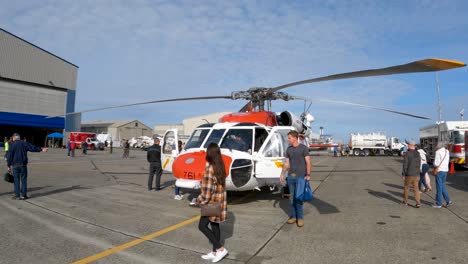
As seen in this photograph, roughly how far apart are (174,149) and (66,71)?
47.0m

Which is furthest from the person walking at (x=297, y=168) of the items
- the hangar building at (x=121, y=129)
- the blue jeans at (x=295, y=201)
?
the hangar building at (x=121, y=129)

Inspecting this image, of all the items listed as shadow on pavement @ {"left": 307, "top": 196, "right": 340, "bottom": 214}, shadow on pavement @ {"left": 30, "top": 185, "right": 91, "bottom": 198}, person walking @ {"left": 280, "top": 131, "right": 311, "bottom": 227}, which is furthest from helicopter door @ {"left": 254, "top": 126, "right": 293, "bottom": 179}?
shadow on pavement @ {"left": 30, "top": 185, "right": 91, "bottom": 198}

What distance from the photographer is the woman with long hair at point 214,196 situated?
14.8 feet

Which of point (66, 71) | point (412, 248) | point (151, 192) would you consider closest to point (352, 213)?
point (412, 248)

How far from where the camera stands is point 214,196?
4.59 metres

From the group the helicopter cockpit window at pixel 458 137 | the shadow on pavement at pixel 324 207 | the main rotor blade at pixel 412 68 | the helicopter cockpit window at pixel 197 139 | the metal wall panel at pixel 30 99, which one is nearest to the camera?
the main rotor blade at pixel 412 68

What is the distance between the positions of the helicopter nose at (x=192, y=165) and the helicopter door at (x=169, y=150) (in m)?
1.31

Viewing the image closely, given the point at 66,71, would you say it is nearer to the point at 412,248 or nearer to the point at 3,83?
the point at 3,83

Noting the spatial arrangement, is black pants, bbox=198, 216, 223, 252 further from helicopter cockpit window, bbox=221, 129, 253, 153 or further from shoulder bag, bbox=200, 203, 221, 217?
helicopter cockpit window, bbox=221, 129, 253, 153

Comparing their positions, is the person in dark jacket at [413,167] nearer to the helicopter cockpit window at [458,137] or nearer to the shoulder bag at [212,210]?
the shoulder bag at [212,210]

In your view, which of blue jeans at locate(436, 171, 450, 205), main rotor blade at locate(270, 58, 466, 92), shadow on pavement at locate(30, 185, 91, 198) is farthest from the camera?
shadow on pavement at locate(30, 185, 91, 198)

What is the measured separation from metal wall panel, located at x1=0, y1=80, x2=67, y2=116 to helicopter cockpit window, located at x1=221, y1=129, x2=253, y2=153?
44.6 meters

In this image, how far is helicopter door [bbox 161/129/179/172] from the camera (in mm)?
9242

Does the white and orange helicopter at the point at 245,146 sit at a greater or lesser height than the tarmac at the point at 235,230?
greater
